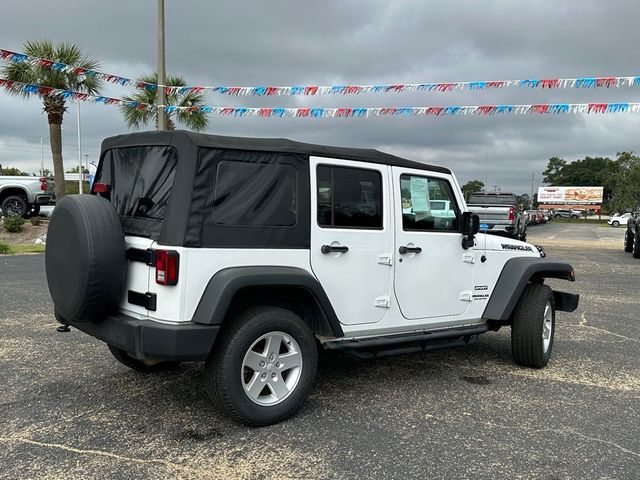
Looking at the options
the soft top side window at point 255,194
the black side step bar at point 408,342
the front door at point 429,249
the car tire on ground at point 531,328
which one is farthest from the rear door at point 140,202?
the car tire on ground at point 531,328

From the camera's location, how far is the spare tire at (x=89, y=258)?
359 centimetres

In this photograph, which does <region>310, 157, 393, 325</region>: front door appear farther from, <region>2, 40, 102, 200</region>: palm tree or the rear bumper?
<region>2, 40, 102, 200</region>: palm tree

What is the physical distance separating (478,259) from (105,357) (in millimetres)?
3590

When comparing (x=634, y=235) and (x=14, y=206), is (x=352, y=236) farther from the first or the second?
(x=14, y=206)

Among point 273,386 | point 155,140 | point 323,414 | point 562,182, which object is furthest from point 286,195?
point 562,182

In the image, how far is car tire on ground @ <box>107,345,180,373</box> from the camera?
4.79 m

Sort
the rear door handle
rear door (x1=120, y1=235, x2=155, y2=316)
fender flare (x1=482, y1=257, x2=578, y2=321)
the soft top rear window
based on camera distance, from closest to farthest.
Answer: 1. rear door (x1=120, y1=235, x2=155, y2=316)
2. the soft top rear window
3. the rear door handle
4. fender flare (x1=482, y1=257, x2=578, y2=321)

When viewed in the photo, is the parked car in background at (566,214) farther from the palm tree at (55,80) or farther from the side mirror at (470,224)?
the side mirror at (470,224)

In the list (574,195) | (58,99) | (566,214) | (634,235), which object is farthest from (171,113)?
(574,195)

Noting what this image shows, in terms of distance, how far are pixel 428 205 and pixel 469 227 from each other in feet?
1.40

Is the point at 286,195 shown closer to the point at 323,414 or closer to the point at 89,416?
the point at 323,414

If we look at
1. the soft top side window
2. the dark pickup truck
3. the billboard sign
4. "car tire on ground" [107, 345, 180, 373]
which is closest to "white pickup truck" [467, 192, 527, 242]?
the dark pickup truck

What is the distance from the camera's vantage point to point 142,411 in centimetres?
409

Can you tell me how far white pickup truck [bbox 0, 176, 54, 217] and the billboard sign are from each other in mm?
98142
